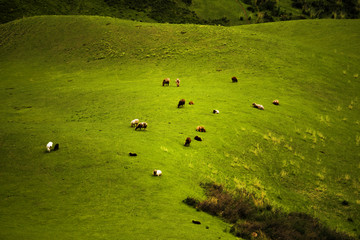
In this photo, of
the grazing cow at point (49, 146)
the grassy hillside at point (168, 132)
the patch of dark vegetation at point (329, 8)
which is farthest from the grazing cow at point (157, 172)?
the patch of dark vegetation at point (329, 8)

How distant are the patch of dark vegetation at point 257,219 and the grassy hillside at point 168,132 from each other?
0.60 m

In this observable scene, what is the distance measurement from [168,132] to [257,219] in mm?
9924

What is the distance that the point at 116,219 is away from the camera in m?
10.3

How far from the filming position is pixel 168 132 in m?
20.3

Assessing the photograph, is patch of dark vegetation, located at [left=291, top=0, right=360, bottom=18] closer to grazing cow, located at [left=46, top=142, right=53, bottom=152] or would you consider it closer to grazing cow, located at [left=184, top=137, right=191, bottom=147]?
grazing cow, located at [left=184, top=137, right=191, bottom=147]

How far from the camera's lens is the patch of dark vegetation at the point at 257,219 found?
421 inches

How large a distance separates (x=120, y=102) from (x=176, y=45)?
2677cm

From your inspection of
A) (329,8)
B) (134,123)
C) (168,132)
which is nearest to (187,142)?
(168,132)

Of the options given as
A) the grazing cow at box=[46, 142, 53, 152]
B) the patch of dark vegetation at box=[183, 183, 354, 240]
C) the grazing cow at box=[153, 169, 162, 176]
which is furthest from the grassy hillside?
the patch of dark vegetation at box=[183, 183, 354, 240]

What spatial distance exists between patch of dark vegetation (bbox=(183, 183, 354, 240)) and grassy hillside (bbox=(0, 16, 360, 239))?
0.60m

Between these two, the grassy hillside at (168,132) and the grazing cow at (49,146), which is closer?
the grassy hillside at (168,132)

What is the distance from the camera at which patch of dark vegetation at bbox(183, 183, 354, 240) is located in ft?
35.1

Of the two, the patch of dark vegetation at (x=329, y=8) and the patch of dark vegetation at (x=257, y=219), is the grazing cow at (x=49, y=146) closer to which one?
the patch of dark vegetation at (x=257, y=219)

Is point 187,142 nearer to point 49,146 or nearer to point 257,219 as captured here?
point 257,219
